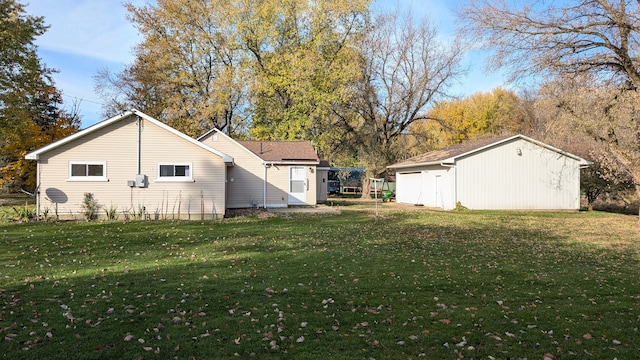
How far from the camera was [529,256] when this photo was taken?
9.32 meters

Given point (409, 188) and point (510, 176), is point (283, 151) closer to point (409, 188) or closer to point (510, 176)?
point (409, 188)

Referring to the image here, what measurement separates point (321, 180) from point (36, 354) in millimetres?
23273

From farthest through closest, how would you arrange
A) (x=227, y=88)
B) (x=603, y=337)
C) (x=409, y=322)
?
(x=227, y=88) < (x=409, y=322) < (x=603, y=337)

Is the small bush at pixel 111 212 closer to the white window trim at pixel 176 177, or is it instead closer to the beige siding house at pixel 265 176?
the white window trim at pixel 176 177

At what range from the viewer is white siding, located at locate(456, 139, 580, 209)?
22.1 metres

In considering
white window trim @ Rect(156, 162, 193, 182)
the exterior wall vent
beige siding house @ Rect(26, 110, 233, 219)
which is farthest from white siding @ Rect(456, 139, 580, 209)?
the exterior wall vent

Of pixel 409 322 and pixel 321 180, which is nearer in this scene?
pixel 409 322

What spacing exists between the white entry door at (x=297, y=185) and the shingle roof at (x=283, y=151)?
0.66m

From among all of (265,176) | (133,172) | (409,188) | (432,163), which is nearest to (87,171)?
(133,172)

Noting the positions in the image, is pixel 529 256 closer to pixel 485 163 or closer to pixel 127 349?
pixel 127 349

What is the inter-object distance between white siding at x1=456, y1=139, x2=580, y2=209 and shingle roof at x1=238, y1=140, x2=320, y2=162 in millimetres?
8255

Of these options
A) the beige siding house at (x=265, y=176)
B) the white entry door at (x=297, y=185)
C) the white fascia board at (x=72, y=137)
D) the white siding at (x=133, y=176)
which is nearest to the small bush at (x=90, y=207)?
the white siding at (x=133, y=176)

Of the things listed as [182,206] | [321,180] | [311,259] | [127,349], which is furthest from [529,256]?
[321,180]

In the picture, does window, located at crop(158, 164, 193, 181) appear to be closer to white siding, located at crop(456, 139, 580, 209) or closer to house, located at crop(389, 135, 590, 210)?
house, located at crop(389, 135, 590, 210)
